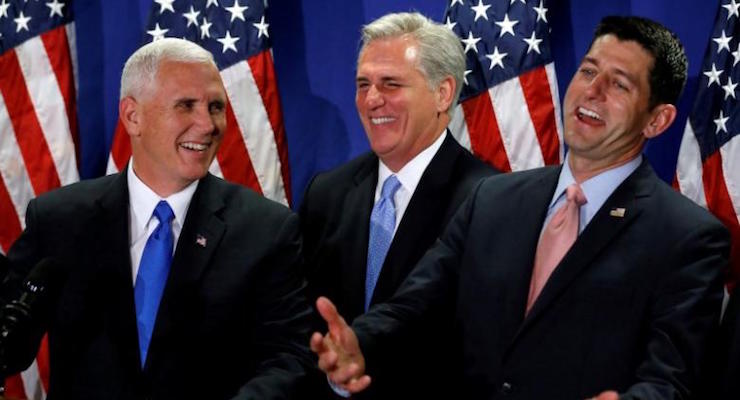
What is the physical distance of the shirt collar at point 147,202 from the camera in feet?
9.89

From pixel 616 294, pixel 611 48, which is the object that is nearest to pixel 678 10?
pixel 611 48

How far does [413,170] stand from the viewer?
11.6 feet

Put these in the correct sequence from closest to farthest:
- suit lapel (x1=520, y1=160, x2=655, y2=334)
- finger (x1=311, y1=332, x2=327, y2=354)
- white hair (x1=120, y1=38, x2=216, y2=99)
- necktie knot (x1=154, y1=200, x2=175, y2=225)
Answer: finger (x1=311, y1=332, x2=327, y2=354), suit lapel (x1=520, y1=160, x2=655, y2=334), necktie knot (x1=154, y1=200, x2=175, y2=225), white hair (x1=120, y1=38, x2=216, y2=99)

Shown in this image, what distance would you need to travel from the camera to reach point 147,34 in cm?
422

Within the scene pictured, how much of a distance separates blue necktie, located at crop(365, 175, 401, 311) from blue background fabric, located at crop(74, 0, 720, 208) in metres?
0.99

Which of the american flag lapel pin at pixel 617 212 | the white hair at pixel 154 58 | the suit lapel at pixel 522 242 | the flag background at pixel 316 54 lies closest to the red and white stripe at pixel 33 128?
the flag background at pixel 316 54

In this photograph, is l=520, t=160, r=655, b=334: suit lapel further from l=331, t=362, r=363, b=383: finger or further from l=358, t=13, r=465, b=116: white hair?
l=358, t=13, r=465, b=116: white hair

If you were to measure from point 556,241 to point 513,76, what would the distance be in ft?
4.36

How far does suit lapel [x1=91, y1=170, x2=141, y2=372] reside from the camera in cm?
284

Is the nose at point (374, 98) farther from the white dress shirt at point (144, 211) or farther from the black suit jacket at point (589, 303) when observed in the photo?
the black suit jacket at point (589, 303)

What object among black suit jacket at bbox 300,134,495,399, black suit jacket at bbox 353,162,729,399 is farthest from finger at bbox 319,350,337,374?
black suit jacket at bbox 300,134,495,399

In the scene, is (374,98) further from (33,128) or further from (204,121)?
(33,128)

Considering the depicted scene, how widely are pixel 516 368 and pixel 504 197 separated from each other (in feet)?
1.54

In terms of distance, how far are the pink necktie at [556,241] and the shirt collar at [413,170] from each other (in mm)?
840
